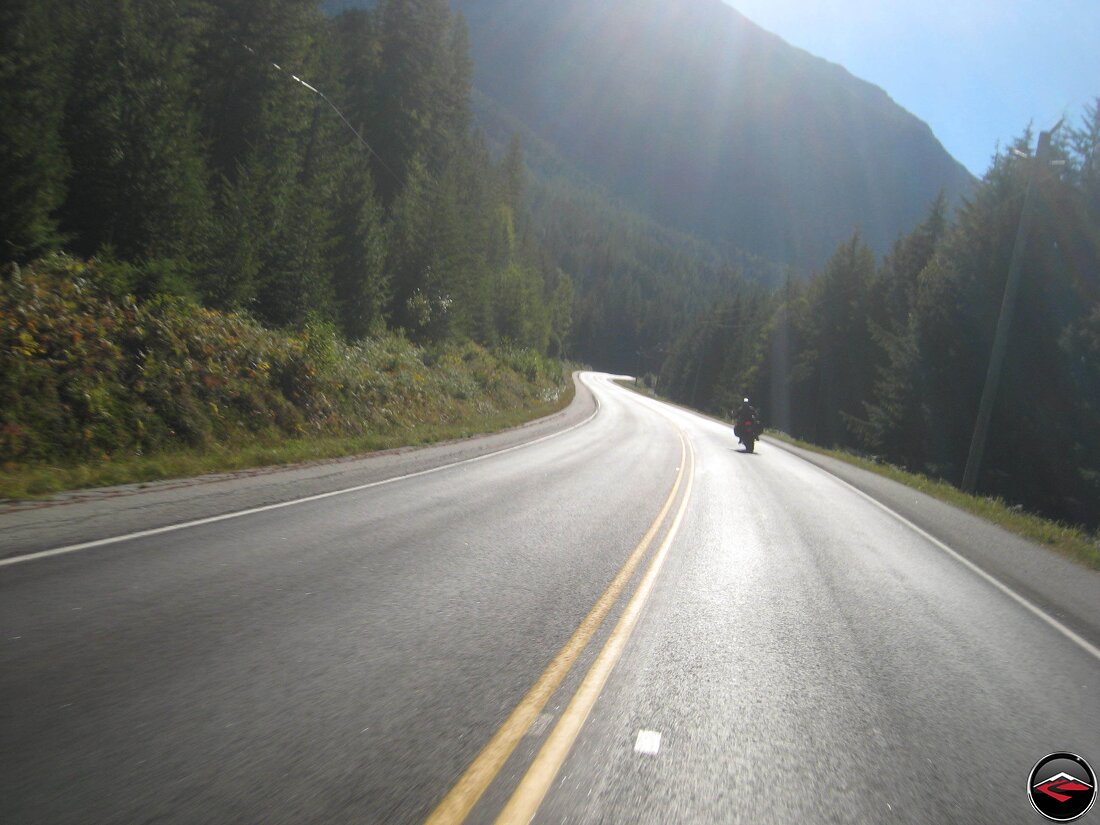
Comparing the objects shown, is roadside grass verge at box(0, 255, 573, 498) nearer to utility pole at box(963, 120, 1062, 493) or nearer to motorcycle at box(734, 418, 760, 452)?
motorcycle at box(734, 418, 760, 452)

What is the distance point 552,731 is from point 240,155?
23674 mm

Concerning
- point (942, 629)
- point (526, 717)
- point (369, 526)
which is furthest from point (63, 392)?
point (942, 629)

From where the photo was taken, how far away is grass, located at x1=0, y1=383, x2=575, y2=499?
30.7ft

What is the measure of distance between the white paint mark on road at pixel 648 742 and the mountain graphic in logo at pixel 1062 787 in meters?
1.93

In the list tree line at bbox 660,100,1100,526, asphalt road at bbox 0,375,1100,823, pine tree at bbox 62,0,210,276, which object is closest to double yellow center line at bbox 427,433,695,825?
asphalt road at bbox 0,375,1100,823

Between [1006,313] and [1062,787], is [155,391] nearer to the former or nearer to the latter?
[1062,787]

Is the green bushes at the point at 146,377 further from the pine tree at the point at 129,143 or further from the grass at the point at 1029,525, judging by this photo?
the grass at the point at 1029,525

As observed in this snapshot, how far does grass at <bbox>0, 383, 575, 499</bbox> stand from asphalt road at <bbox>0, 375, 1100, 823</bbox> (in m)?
1.06

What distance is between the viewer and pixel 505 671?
4617 millimetres

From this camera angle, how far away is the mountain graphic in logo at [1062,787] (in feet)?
11.6

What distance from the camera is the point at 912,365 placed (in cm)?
2881

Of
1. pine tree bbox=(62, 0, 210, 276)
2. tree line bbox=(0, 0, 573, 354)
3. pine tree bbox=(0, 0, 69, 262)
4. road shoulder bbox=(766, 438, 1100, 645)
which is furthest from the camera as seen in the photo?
pine tree bbox=(62, 0, 210, 276)

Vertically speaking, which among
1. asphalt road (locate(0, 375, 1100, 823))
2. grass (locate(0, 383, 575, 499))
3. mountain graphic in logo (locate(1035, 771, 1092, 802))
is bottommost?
Result: grass (locate(0, 383, 575, 499))

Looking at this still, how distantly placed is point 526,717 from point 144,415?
1175 cm
